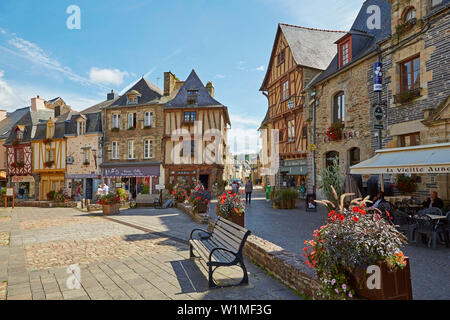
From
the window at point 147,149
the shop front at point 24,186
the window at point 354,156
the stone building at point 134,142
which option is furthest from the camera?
the shop front at point 24,186

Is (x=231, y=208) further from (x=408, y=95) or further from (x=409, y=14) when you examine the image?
(x=409, y=14)

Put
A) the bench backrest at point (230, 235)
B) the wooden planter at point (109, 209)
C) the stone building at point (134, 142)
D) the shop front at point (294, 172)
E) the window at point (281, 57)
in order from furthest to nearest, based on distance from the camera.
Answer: the stone building at point (134, 142) → the window at point (281, 57) → the shop front at point (294, 172) → the wooden planter at point (109, 209) → the bench backrest at point (230, 235)

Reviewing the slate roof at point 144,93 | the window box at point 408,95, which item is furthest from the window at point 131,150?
the window box at point 408,95

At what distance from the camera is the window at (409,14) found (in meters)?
9.48

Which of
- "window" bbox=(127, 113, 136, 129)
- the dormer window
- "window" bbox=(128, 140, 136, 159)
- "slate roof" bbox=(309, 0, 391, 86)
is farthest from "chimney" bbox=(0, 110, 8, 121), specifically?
"slate roof" bbox=(309, 0, 391, 86)

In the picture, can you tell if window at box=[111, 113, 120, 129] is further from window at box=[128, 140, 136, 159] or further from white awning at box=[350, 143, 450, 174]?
white awning at box=[350, 143, 450, 174]

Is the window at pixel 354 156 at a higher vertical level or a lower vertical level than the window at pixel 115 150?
lower

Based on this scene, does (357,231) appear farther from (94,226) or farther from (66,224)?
(66,224)

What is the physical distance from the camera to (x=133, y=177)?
24156 mm

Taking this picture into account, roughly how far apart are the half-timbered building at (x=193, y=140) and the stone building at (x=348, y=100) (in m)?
9.20

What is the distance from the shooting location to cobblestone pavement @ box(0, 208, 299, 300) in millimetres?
3615

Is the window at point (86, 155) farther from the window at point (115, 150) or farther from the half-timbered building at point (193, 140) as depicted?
the half-timbered building at point (193, 140)

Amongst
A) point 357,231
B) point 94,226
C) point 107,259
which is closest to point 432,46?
point 357,231

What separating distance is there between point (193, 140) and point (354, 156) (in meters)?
13.3
